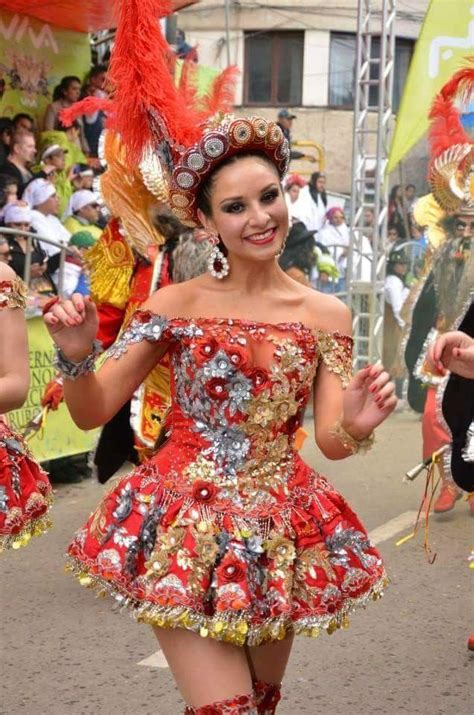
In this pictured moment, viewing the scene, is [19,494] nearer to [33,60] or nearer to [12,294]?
[12,294]

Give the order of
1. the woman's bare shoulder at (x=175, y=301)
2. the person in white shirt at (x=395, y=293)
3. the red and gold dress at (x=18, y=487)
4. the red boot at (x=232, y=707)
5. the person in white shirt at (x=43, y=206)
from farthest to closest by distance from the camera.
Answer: the person in white shirt at (x=395, y=293) < the person in white shirt at (x=43, y=206) < the red and gold dress at (x=18, y=487) < the woman's bare shoulder at (x=175, y=301) < the red boot at (x=232, y=707)

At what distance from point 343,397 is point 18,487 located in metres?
1.29

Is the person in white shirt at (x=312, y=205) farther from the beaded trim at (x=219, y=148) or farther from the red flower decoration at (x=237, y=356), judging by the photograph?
the red flower decoration at (x=237, y=356)

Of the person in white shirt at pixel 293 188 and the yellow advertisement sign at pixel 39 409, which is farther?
the person in white shirt at pixel 293 188

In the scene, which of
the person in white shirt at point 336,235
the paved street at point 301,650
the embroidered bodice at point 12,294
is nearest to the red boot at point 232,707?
the embroidered bodice at point 12,294

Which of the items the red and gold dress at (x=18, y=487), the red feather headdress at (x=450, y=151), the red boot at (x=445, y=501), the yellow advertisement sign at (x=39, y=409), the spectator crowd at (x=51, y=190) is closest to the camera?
the red and gold dress at (x=18, y=487)

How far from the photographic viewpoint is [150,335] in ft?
10.5

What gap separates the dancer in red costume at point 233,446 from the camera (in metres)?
2.96

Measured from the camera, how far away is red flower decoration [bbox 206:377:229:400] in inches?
123

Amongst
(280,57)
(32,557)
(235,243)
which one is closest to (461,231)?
(32,557)

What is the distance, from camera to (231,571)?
2.96m

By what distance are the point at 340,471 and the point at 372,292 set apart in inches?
156

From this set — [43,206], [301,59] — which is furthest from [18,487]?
[301,59]

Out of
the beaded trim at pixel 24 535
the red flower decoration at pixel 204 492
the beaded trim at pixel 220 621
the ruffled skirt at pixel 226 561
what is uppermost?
the red flower decoration at pixel 204 492
